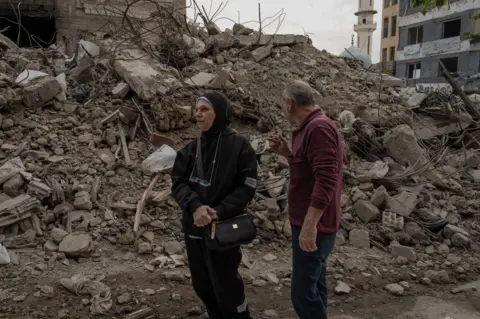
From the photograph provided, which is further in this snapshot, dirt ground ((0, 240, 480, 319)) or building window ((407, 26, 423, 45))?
building window ((407, 26, 423, 45))

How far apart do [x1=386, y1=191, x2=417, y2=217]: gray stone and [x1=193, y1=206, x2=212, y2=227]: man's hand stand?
353cm

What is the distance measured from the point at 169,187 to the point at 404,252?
2822mm

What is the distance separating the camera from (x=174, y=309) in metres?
3.60

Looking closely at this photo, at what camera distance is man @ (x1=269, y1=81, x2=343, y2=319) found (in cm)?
246

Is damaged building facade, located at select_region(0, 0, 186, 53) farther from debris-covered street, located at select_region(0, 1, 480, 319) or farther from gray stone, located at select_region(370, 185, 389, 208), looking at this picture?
gray stone, located at select_region(370, 185, 389, 208)

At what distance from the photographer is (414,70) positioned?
1193 inches

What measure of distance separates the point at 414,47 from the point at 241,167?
3038 cm

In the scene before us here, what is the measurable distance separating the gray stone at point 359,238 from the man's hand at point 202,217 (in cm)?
287

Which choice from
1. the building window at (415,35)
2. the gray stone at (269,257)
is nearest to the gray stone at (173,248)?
the gray stone at (269,257)

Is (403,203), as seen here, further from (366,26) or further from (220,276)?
(366,26)

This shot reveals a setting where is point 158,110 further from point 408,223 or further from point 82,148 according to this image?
point 408,223

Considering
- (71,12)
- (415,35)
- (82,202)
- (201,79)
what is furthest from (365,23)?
(82,202)

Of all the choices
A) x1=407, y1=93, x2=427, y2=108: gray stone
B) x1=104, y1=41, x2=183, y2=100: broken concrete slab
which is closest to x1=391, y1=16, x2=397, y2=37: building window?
x1=407, y1=93, x2=427, y2=108: gray stone

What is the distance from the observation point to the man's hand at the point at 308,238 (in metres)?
2.49
